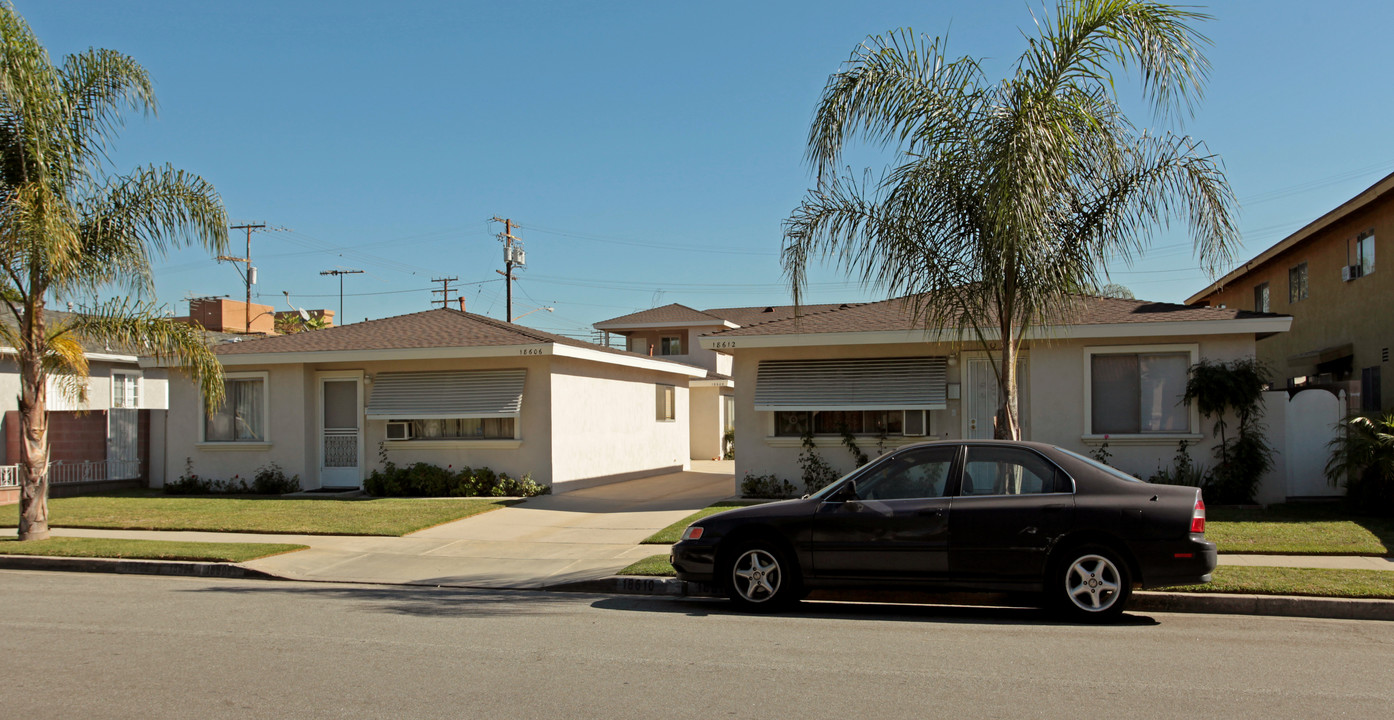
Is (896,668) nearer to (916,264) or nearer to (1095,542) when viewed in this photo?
(1095,542)

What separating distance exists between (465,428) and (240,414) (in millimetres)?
5015

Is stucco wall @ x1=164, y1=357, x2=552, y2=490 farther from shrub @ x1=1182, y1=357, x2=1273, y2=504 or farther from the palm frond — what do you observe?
shrub @ x1=1182, y1=357, x2=1273, y2=504

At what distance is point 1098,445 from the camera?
623 inches

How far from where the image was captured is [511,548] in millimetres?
13062

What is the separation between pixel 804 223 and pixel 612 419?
10703mm

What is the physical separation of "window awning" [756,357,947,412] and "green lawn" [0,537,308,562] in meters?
8.00

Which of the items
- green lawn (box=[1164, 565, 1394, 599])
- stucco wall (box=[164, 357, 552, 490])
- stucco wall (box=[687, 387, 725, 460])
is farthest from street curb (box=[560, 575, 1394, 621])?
stucco wall (box=[687, 387, 725, 460])

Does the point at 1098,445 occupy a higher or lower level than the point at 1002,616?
higher

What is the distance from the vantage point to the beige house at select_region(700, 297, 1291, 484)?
1558 cm

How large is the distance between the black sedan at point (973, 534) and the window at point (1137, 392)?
796 cm

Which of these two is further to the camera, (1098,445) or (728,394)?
(728,394)

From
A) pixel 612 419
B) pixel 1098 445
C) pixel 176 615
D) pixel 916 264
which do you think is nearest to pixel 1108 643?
pixel 916 264

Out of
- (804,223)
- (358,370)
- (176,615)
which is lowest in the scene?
(176,615)

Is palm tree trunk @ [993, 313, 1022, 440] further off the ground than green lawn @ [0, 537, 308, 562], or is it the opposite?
palm tree trunk @ [993, 313, 1022, 440]
